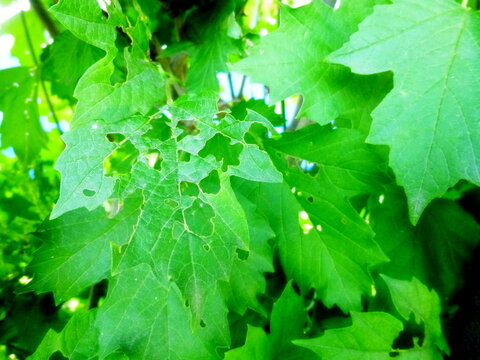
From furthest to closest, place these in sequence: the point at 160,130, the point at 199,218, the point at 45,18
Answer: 1. the point at 45,18
2. the point at 160,130
3. the point at 199,218

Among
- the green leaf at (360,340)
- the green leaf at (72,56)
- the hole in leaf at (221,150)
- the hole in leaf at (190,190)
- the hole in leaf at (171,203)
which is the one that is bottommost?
the green leaf at (360,340)

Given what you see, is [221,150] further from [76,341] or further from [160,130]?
[76,341]

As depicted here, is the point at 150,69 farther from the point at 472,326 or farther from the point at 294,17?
the point at 472,326

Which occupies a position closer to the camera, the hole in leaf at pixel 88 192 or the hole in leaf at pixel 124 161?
the hole in leaf at pixel 88 192

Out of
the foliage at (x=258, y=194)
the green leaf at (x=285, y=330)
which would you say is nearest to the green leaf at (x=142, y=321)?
the foliage at (x=258, y=194)

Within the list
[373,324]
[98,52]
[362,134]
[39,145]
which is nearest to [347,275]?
[373,324]

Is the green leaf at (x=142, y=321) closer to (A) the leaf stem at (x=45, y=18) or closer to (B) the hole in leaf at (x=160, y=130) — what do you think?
(B) the hole in leaf at (x=160, y=130)

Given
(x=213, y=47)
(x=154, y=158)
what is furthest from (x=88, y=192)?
(x=213, y=47)
